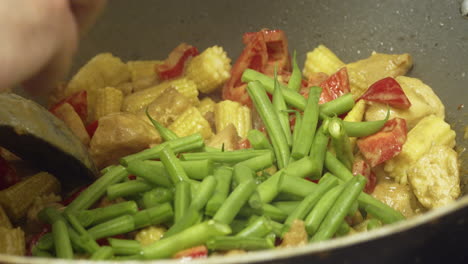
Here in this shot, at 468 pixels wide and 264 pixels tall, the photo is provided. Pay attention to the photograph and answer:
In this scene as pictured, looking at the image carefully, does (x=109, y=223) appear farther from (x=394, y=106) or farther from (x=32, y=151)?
(x=394, y=106)

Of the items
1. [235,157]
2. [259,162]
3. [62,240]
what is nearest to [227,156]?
[235,157]

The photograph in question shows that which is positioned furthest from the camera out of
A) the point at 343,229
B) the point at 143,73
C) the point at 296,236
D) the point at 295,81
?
the point at 143,73

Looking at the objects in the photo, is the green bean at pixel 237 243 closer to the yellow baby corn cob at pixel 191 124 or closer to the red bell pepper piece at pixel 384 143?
the red bell pepper piece at pixel 384 143

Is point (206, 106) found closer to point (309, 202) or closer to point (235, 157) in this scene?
point (235, 157)

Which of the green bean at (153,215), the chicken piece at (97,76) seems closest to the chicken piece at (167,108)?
the chicken piece at (97,76)

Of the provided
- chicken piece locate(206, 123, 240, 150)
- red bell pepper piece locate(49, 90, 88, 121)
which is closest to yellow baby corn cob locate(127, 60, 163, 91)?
red bell pepper piece locate(49, 90, 88, 121)

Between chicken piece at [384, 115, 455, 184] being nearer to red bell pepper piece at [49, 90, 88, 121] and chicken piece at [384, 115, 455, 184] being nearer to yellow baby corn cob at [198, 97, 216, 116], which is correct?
yellow baby corn cob at [198, 97, 216, 116]
